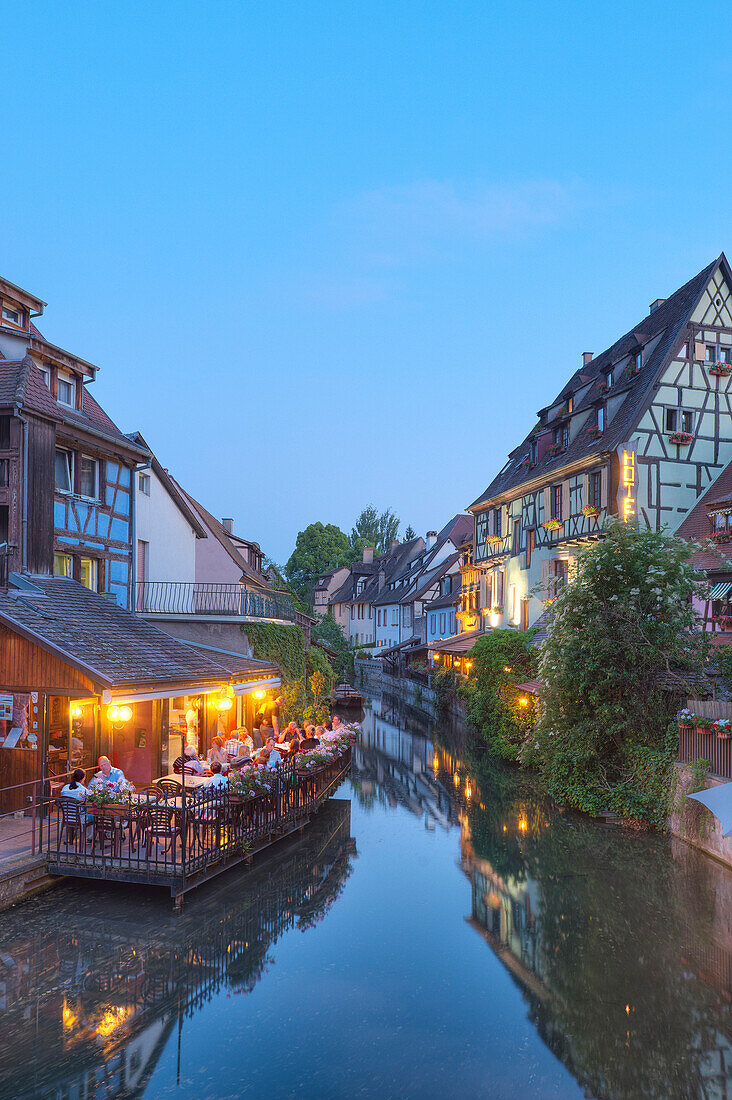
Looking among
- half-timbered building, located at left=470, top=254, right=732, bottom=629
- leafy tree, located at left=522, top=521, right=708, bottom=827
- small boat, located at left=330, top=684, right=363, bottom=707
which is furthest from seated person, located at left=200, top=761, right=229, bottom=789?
small boat, located at left=330, top=684, right=363, bottom=707

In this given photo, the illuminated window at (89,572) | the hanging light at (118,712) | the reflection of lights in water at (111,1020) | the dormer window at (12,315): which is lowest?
the reflection of lights in water at (111,1020)

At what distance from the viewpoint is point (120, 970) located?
30.6 ft

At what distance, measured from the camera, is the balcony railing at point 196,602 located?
2361cm

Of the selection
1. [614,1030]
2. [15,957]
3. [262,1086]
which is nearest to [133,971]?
[15,957]

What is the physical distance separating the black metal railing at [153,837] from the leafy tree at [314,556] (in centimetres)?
7092

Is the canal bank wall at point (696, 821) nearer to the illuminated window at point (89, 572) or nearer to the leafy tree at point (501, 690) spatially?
the leafy tree at point (501, 690)

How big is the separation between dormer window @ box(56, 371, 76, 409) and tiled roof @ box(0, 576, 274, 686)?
5488 mm

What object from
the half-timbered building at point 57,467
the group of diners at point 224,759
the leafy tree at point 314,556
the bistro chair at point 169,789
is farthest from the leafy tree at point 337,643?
the bistro chair at point 169,789

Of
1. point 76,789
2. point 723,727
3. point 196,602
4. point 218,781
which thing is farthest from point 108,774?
point 196,602

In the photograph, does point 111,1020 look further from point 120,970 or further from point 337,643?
point 337,643

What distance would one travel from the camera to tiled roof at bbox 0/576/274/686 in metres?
13.6

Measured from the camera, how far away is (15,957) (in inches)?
375

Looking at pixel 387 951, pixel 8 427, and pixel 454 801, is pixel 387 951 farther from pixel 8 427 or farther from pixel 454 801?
pixel 8 427

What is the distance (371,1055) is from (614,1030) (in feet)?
8.61
